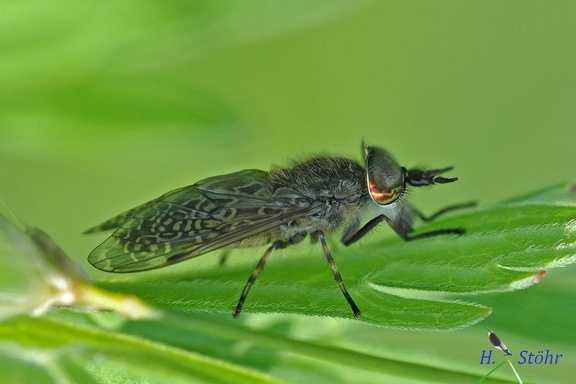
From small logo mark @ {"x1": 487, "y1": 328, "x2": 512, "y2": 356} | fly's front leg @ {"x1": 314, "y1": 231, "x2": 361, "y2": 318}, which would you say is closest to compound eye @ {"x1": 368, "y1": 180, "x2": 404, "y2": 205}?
fly's front leg @ {"x1": 314, "y1": 231, "x2": 361, "y2": 318}

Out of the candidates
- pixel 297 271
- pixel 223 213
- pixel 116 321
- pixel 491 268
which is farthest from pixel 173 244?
pixel 491 268

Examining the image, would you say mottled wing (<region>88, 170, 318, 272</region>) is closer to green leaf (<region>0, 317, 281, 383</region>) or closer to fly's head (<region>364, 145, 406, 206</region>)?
fly's head (<region>364, 145, 406, 206</region>)

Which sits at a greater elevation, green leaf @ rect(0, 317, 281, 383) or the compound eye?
the compound eye

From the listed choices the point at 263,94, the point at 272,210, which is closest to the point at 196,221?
the point at 272,210

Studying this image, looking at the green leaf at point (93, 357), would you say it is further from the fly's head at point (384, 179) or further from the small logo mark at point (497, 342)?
the fly's head at point (384, 179)

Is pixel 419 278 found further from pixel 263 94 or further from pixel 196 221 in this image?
pixel 263 94
